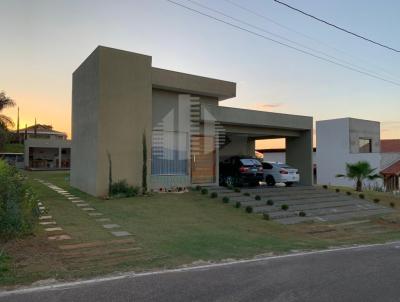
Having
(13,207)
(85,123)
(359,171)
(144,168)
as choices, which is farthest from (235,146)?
(13,207)

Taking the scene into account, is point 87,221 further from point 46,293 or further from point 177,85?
point 177,85

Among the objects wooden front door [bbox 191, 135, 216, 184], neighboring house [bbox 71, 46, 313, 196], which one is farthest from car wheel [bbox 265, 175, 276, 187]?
wooden front door [bbox 191, 135, 216, 184]

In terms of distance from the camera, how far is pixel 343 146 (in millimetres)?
41438

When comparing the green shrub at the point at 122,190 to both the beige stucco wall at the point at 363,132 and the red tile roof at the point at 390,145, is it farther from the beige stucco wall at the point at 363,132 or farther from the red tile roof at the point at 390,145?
the red tile roof at the point at 390,145

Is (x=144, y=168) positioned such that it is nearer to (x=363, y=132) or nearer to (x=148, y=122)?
(x=148, y=122)

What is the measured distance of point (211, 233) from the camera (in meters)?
11.6

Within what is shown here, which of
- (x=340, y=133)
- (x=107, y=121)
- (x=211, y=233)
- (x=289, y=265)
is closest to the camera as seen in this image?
(x=289, y=265)

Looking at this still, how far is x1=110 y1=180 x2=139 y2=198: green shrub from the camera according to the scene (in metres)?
16.6

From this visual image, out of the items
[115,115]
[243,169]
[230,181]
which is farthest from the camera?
[230,181]

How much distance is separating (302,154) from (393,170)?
1843cm

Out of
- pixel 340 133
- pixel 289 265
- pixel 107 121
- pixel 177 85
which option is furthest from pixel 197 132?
pixel 340 133

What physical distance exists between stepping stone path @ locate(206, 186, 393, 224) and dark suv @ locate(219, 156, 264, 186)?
26.6 inches

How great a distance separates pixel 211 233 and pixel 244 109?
10.6 meters

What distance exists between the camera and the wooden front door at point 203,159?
2005 cm
